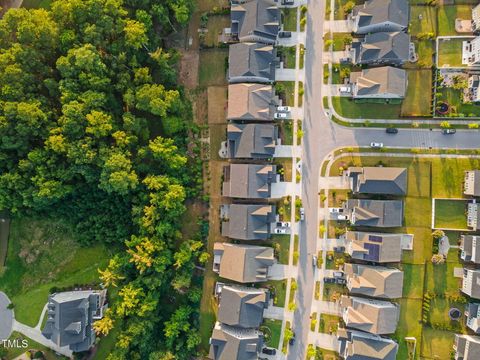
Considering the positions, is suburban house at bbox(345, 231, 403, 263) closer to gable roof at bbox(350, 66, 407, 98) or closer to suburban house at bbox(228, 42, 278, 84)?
gable roof at bbox(350, 66, 407, 98)

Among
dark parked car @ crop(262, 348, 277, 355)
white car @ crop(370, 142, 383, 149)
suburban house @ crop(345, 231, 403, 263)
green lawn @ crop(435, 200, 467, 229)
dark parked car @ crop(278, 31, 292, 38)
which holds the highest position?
dark parked car @ crop(278, 31, 292, 38)

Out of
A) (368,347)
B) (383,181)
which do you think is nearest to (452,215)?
(383,181)

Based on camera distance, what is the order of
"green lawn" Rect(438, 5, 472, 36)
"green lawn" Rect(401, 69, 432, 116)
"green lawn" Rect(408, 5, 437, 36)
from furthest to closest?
"green lawn" Rect(401, 69, 432, 116), "green lawn" Rect(408, 5, 437, 36), "green lawn" Rect(438, 5, 472, 36)

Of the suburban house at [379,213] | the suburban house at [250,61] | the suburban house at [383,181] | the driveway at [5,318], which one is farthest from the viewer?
the driveway at [5,318]

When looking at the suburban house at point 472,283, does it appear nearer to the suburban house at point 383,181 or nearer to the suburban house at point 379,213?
the suburban house at point 379,213

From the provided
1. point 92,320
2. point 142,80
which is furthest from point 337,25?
point 92,320

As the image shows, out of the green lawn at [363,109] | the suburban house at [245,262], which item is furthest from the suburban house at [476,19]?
the suburban house at [245,262]

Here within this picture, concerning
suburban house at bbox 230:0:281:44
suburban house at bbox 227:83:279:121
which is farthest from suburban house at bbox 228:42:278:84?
suburban house at bbox 230:0:281:44

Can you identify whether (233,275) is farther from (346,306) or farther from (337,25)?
(337,25)
